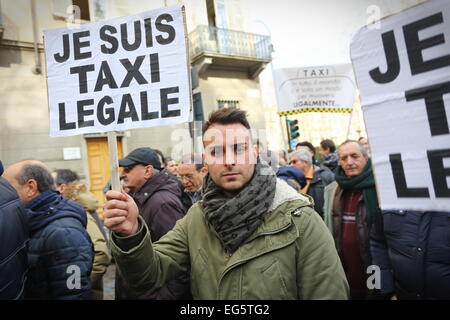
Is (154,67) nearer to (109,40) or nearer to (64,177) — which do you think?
(109,40)

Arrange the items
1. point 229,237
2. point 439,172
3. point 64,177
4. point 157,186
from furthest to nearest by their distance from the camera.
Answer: point 64,177 < point 157,186 < point 229,237 < point 439,172

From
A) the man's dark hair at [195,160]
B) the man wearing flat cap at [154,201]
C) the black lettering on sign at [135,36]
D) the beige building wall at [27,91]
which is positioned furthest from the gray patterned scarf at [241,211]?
the beige building wall at [27,91]

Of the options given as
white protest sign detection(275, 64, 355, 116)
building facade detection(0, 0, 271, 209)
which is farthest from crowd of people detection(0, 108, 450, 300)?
building facade detection(0, 0, 271, 209)

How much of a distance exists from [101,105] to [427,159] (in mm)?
1803

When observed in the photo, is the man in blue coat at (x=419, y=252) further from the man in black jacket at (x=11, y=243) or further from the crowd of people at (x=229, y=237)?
the man in black jacket at (x=11, y=243)

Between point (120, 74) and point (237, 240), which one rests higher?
point (120, 74)

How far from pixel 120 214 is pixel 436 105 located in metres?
1.47

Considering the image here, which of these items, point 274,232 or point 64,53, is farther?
point 64,53

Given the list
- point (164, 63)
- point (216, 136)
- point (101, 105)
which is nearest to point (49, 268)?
point (101, 105)

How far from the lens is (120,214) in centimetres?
142

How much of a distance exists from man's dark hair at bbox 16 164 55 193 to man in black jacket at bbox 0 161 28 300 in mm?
438

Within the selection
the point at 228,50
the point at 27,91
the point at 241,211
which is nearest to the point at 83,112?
the point at 241,211

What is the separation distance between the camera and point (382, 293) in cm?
234

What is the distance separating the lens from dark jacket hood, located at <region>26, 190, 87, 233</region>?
202cm
